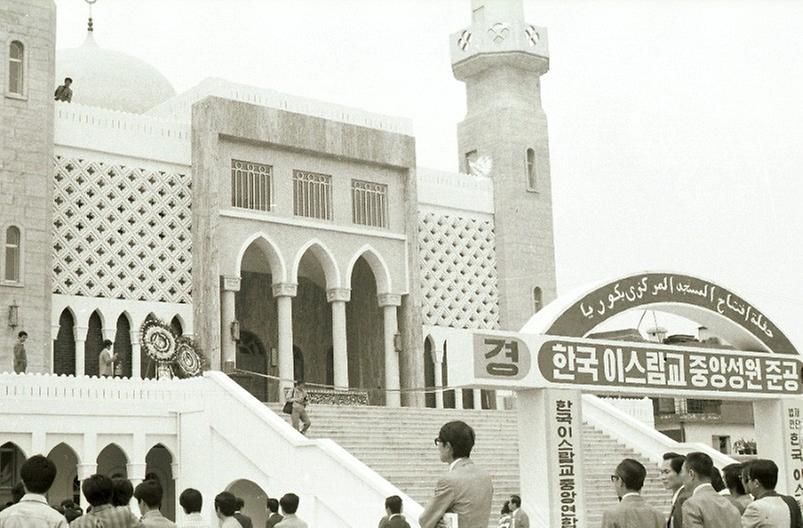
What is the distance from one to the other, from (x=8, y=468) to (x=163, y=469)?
2.71m

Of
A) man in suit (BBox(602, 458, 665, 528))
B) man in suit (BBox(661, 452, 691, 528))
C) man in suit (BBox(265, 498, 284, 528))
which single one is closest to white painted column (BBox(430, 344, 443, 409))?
man in suit (BBox(265, 498, 284, 528))

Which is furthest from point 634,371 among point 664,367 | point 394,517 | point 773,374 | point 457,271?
point 457,271

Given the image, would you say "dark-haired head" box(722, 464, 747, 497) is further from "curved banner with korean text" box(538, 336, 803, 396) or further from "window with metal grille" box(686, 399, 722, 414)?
"window with metal grille" box(686, 399, 722, 414)

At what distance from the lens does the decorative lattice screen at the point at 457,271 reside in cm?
2456

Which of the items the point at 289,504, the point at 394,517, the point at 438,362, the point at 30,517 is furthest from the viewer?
the point at 438,362

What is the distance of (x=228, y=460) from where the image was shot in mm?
17312

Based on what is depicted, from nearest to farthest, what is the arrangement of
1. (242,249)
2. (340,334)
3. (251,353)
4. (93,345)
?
1. (93,345)
2. (242,249)
3. (340,334)
4. (251,353)

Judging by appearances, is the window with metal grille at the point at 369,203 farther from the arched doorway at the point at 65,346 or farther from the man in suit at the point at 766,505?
the man in suit at the point at 766,505

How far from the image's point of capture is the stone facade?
19266 mm

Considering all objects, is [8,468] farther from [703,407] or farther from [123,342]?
[703,407]

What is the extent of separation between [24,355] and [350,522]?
6846 mm

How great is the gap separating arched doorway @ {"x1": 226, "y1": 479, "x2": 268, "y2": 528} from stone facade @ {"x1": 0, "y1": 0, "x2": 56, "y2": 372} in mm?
3713

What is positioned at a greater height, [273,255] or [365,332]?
[273,255]

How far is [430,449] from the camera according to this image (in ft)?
60.8
